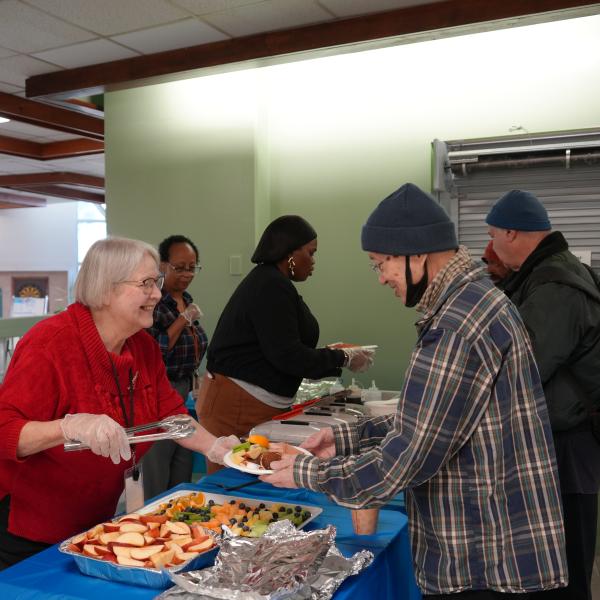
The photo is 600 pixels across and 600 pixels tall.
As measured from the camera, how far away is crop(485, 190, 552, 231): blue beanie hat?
→ 7.49ft

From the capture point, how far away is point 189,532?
148 centimetres

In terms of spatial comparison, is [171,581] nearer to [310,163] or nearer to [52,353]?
[52,353]

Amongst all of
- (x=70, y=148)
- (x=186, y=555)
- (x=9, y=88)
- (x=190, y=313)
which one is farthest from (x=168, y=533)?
(x=70, y=148)

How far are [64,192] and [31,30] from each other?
19.4 feet

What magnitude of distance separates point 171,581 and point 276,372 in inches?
51.6

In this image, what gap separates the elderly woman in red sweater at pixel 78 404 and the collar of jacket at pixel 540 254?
1286 mm

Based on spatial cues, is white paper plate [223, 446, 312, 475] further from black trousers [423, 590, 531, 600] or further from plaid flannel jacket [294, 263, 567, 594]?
black trousers [423, 590, 531, 600]

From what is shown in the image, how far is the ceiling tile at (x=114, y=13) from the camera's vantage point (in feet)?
9.37

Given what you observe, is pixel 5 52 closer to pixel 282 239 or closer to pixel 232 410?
pixel 282 239

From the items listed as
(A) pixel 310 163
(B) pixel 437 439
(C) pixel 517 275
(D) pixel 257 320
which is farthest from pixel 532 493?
(A) pixel 310 163

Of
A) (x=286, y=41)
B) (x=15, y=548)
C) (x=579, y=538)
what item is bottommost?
(x=579, y=538)

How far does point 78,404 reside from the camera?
1.60 m

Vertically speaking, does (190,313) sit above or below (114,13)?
below

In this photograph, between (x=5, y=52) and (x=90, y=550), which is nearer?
(x=90, y=550)
